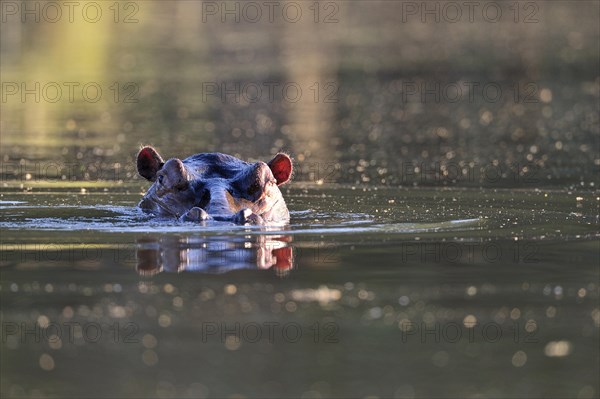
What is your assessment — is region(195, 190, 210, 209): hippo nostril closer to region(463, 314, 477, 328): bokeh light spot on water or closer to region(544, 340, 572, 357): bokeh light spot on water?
region(463, 314, 477, 328): bokeh light spot on water

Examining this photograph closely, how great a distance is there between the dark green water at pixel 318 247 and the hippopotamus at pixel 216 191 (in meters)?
0.22

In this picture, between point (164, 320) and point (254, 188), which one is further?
point (254, 188)

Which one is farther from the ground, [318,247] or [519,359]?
[318,247]

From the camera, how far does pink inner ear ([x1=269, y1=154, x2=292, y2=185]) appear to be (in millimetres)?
12414

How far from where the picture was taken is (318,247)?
10703 millimetres

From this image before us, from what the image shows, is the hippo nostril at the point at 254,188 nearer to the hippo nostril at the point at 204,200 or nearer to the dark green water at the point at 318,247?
the hippo nostril at the point at 204,200

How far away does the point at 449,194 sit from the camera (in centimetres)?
1464

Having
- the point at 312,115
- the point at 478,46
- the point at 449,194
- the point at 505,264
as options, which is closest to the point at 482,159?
the point at 449,194

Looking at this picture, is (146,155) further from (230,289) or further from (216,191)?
(230,289)

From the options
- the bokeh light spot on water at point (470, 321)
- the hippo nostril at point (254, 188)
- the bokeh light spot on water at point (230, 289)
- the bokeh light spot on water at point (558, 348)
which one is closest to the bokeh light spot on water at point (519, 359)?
the bokeh light spot on water at point (558, 348)

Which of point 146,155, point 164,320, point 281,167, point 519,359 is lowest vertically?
point 519,359

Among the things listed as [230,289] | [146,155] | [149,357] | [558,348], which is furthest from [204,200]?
[558,348]

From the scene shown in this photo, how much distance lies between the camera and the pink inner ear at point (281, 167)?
12414 mm

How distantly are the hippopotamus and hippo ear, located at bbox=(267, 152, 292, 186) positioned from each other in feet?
0.05
